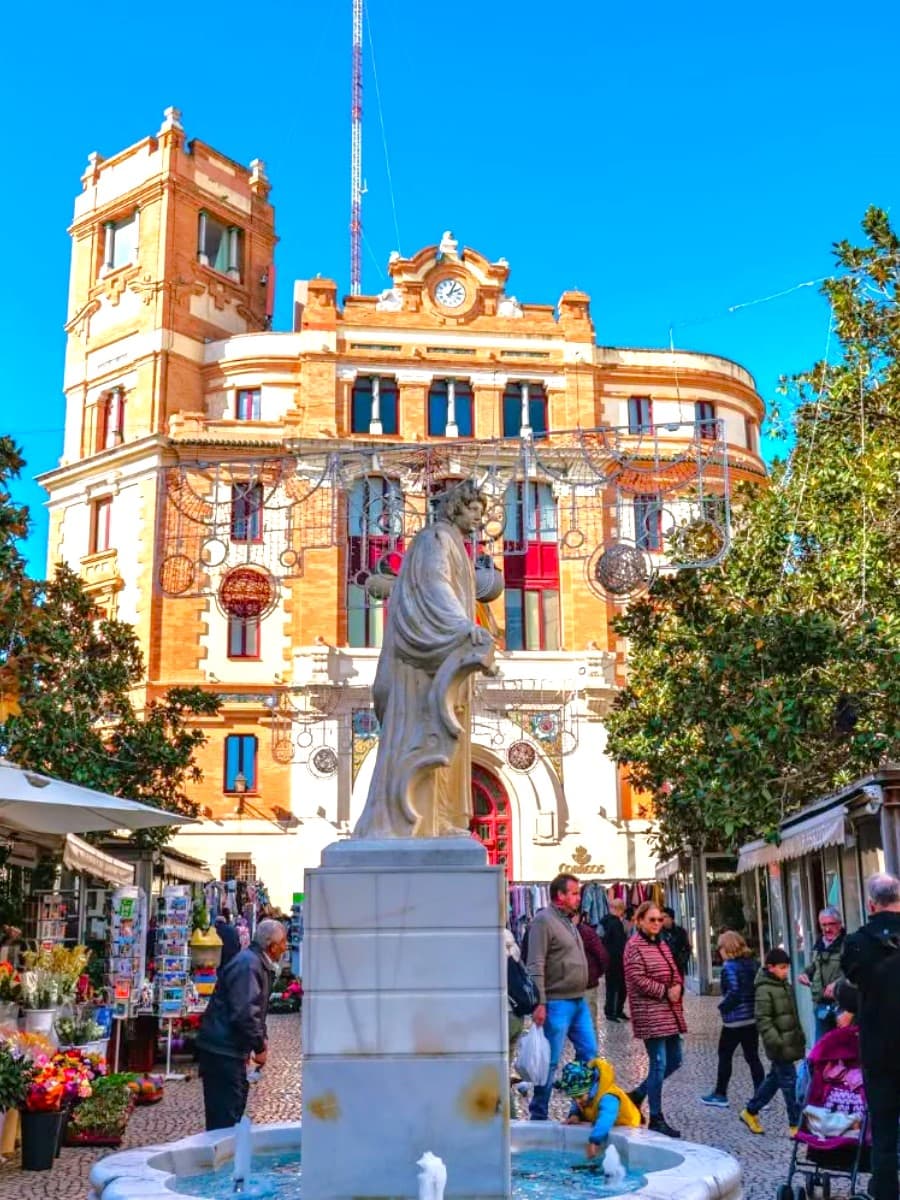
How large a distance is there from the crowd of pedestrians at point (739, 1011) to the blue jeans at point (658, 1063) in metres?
0.01

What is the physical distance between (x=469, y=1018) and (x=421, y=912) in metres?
0.53

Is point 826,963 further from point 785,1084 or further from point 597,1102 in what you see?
point 597,1102

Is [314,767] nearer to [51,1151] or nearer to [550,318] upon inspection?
[550,318]

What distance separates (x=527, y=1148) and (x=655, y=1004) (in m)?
2.34

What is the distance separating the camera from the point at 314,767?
3216cm

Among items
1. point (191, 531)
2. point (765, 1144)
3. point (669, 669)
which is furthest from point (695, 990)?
point (765, 1144)

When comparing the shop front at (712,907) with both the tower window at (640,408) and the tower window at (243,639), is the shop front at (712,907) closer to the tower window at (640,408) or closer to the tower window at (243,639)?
the tower window at (243,639)

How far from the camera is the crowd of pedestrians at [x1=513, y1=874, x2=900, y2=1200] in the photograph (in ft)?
20.9

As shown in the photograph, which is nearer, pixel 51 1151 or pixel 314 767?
pixel 51 1151

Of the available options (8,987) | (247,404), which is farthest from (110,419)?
(8,987)

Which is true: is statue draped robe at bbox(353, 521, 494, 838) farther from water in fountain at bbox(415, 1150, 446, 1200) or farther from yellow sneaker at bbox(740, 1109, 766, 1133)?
yellow sneaker at bbox(740, 1109, 766, 1133)

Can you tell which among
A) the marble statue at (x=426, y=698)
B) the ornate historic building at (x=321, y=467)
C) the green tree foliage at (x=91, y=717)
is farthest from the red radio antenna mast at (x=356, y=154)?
the marble statue at (x=426, y=698)

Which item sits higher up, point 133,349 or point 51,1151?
point 133,349

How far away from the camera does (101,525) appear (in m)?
36.2
